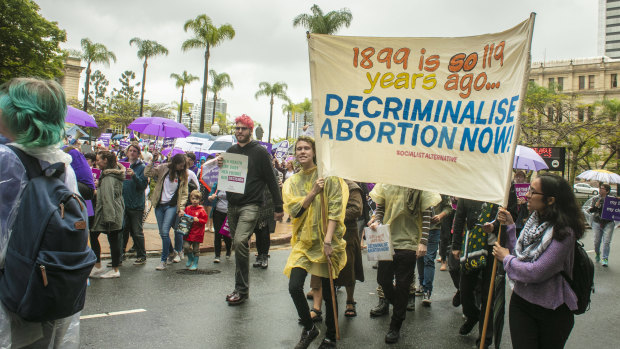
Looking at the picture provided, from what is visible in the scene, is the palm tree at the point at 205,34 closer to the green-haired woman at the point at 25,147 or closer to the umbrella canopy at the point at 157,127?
the umbrella canopy at the point at 157,127

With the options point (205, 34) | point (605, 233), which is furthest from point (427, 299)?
point (205, 34)

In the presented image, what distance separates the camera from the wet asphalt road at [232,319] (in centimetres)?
454

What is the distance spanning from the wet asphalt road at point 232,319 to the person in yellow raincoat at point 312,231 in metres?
0.44

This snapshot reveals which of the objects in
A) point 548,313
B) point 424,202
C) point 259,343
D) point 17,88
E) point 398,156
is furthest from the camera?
point 424,202

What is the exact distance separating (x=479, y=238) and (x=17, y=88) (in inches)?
159

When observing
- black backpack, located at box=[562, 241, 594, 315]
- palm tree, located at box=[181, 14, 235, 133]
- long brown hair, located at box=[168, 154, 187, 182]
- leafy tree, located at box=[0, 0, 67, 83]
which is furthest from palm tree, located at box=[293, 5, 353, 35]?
black backpack, located at box=[562, 241, 594, 315]

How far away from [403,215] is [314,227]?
107 centimetres

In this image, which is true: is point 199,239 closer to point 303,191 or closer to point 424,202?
point 303,191

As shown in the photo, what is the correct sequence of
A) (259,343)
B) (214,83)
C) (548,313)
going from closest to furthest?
1. (548,313)
2. (259,343)
3. (214,83)

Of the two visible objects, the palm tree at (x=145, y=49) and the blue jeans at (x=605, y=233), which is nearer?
the blue jeans at (x=605, y=233)

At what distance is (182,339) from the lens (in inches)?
177

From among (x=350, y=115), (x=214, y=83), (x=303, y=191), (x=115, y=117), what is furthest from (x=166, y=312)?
(x=115, y=117)

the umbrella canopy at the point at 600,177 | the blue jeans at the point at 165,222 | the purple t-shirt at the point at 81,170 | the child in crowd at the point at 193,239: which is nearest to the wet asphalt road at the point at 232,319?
the child in crowd at the point at 193,239

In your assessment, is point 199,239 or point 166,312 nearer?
point 166,312
